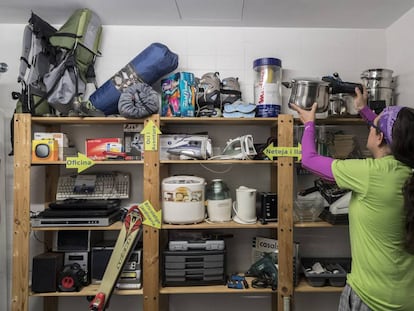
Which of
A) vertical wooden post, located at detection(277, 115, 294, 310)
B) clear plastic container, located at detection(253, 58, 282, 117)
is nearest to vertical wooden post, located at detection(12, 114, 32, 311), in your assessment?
clear plastic container, located at detection(253, 58, 282, 117)

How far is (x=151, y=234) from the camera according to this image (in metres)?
2.02

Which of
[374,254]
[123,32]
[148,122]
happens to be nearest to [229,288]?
[374,254]

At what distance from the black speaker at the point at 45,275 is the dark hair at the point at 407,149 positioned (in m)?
1.99

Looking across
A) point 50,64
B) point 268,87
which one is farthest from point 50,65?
point 268,87

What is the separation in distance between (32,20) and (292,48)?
5.99ft

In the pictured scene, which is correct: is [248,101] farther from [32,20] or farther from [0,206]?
[0,206]

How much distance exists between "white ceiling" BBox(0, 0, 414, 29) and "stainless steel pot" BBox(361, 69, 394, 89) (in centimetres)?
40

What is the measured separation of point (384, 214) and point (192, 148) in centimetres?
118

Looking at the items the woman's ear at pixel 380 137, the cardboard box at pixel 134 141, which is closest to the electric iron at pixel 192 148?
the cardboard box at pixel 134 141

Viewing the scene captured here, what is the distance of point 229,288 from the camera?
2057 millimetres

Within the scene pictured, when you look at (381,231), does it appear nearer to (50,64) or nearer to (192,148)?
(192,148)

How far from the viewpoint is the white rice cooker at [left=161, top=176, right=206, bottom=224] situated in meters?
2.02

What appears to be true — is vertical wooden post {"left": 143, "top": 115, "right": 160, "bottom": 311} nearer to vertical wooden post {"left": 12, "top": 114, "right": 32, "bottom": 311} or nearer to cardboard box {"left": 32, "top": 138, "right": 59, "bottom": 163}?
cardboard box {"left": 32, "top": 138, "right": 59, "bottom": 163}

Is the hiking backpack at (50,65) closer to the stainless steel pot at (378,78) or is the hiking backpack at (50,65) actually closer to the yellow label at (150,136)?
the yellow label at (150,136)
